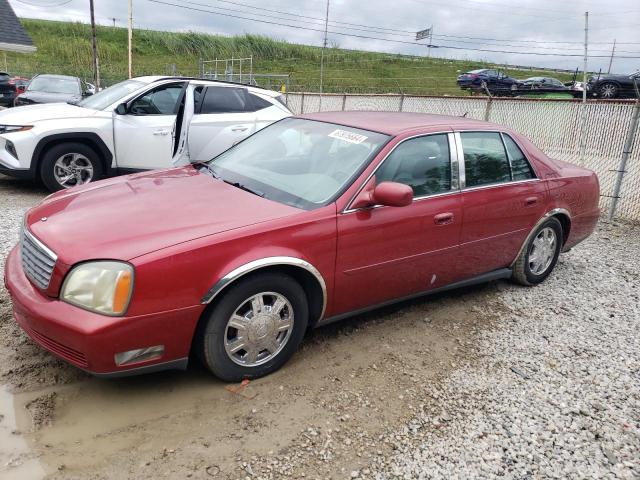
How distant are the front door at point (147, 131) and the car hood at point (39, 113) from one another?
1.54 ft

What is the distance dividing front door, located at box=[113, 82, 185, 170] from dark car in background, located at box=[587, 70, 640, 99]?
20.1m

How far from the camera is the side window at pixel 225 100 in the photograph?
7.55 metres

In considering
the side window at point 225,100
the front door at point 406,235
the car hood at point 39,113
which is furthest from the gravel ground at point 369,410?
the side window at point 225,100

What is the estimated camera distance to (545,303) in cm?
477

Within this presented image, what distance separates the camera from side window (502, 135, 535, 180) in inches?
179

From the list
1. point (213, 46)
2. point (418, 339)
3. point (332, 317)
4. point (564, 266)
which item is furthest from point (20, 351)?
point (213, 46)

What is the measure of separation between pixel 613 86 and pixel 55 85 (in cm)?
2074

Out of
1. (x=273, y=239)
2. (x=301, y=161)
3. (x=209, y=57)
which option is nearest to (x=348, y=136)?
(x=301, y=161)

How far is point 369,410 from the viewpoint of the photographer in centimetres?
300

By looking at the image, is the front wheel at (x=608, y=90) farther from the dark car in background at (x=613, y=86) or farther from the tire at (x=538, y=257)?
the tire at (x=538, y=257)

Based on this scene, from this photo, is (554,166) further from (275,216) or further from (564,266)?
(275,216)

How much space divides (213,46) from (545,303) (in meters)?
42.6

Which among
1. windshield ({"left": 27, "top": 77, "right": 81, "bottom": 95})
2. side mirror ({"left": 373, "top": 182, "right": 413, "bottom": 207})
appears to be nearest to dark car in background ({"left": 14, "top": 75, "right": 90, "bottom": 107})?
windshield ({"left": 27, "top": 77, "right": 81, "bottom": 95})

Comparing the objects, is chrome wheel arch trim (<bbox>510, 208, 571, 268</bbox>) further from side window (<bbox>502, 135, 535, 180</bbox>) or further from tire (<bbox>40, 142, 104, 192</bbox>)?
tire (<bbox>40, 142, 104, 192</bbox>)
